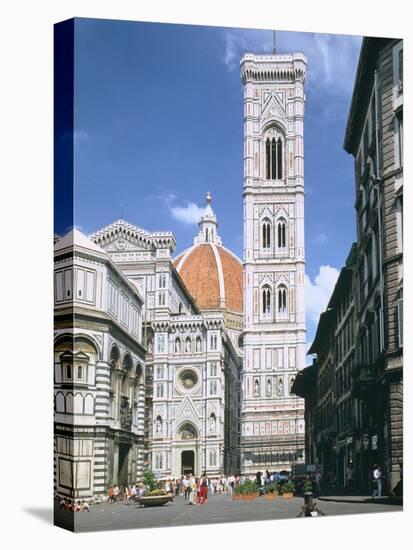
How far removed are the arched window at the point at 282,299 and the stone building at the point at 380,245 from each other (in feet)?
5.98

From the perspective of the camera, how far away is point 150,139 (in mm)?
24125

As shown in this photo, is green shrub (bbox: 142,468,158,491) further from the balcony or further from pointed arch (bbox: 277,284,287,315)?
the balcony

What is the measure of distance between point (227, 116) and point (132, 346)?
541cm

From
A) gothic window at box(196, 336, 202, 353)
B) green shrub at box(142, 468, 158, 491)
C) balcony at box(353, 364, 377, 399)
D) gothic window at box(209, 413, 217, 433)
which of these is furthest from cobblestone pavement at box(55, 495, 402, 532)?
gothic window at box(196, 336, 202, 353)

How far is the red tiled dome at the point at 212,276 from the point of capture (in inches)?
1024

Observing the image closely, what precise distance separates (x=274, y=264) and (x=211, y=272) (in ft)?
4.86

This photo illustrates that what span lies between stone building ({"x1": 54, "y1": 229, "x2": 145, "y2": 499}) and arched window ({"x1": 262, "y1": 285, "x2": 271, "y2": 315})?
12.3 feet

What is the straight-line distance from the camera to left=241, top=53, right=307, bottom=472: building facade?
2625 cm

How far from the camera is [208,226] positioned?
997 inches

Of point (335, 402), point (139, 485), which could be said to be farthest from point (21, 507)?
point (335, 402)

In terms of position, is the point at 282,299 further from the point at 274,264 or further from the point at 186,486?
the point at 186,486

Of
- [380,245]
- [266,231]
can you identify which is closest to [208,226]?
[266,231]

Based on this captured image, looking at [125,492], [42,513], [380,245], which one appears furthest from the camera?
[380,245]

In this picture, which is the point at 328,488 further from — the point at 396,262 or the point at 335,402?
the point at 396,262
